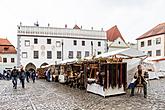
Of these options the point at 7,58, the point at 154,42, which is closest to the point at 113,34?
the point at 154,42

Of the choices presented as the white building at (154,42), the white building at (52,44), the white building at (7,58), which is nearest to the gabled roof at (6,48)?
the white building at (7,58)

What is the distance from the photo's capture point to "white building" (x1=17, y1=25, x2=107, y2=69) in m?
46.6

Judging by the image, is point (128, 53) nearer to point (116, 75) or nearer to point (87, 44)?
point (116, 75)

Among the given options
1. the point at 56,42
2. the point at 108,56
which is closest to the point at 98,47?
the point at 56,42

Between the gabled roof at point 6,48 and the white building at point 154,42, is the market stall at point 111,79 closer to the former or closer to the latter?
the white building at point 154,42

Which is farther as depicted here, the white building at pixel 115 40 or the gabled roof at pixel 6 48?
the white building at pixel 115 40

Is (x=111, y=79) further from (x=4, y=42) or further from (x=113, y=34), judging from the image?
(x=113, y=34)

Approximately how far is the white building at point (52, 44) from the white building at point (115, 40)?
684 cm

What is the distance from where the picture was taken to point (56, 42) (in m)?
48.8

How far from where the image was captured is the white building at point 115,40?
58.4 metres

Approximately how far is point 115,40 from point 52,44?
17.9 m

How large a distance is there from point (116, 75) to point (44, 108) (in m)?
5.00

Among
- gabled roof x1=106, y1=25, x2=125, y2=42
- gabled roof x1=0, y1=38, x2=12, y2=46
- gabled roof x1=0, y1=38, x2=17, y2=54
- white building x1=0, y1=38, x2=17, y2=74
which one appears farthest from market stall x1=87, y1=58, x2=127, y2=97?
gabled roof x1=106, y1=25, x2=125, y2=42

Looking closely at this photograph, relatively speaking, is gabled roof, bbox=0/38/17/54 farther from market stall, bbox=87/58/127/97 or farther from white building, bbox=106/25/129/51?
market stall, bbox=87/58/127/97
